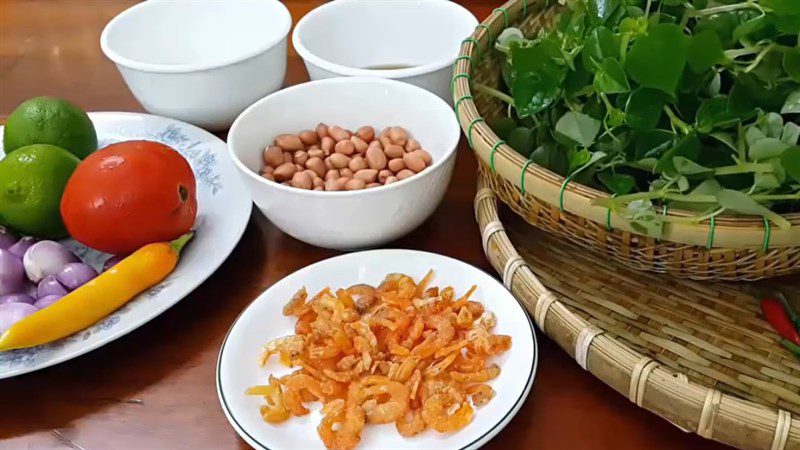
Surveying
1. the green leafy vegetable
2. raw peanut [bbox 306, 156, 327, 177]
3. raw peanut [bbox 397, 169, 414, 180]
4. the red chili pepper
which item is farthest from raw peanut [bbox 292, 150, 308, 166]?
the red chili pepper

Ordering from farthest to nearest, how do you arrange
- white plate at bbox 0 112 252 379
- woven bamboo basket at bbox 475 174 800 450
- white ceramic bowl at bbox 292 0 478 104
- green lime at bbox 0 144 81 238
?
white ceramic bowl at bbox 292 0 478 104 → green lime at bbox 0 144 81 238 → white plate at bbox 0 112 252 379 → woven bamboo basket at bbox 475 174 800 450

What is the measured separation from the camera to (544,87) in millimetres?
793

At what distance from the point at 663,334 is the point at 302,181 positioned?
0.40m

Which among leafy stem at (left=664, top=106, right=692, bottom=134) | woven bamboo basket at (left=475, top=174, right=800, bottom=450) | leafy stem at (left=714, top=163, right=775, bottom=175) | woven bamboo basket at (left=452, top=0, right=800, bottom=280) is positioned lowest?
woven bamboo basket at (left=475, top=174, right=800, bottom=450)

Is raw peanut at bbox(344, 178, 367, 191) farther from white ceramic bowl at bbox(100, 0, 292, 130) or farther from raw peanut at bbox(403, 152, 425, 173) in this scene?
white ceramic bowl at bbox(100, 0, 292, 130)

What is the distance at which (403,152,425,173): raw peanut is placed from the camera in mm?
905

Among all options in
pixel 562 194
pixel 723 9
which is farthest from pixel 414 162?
pixel 723 9

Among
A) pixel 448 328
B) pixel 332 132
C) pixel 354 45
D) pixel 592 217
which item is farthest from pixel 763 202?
pixel 354 45

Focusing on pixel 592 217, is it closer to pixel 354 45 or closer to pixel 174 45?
pixel 354 45

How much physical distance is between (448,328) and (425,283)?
80 mm

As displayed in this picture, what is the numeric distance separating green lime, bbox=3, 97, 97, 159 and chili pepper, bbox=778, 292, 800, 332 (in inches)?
31.0

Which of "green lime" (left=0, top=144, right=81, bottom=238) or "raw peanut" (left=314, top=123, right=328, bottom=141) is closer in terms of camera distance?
"green lime" (left=0, top=144, right=81, bottom=238)

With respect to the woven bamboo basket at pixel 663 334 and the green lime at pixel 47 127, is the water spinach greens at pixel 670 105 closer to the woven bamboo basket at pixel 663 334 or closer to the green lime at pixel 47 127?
the woven bamboo basket at pixel 663 334

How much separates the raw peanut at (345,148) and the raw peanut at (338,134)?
0.5 inches
